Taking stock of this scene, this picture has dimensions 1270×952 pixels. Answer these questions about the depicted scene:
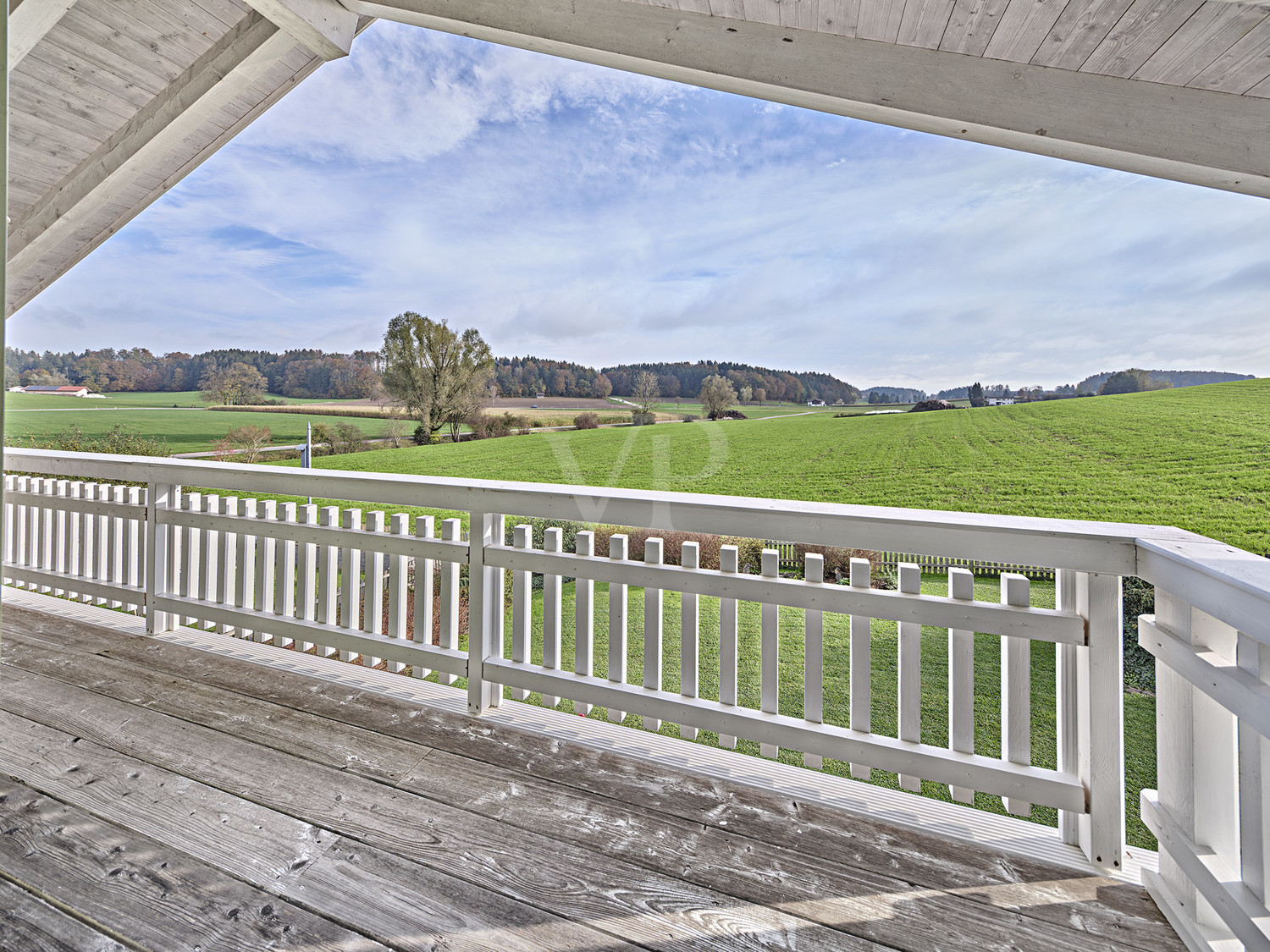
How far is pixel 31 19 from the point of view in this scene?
1767mm

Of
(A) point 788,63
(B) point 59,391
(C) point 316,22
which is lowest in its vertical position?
(B) point 59,391

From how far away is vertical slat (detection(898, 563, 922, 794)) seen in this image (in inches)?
51.4

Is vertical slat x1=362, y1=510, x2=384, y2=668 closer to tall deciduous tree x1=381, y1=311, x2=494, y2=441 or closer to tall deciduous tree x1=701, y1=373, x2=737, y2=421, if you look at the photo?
tall deciduous tree x1=381, y1=311, x2=494, y2=441

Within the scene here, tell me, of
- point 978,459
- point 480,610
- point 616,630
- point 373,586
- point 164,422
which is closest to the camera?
point 616,630

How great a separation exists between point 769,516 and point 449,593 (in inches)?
41.3

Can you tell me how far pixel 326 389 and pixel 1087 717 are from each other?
3.94 m

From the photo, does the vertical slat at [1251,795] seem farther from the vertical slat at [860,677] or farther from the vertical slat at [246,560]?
the vertical slat at [246,560]

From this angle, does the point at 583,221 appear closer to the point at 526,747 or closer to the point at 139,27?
the point at 139,27

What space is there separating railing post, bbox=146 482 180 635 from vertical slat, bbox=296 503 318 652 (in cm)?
73

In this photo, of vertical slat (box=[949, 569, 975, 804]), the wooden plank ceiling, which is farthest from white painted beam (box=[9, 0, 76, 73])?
vertical slat (box=[949, 569, 975, 804])

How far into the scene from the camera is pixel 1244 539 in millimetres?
2256

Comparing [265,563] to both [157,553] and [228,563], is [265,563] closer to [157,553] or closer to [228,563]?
[228,563]

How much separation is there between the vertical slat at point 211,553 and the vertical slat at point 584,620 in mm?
1643

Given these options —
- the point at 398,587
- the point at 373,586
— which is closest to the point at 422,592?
the point at 398,587
